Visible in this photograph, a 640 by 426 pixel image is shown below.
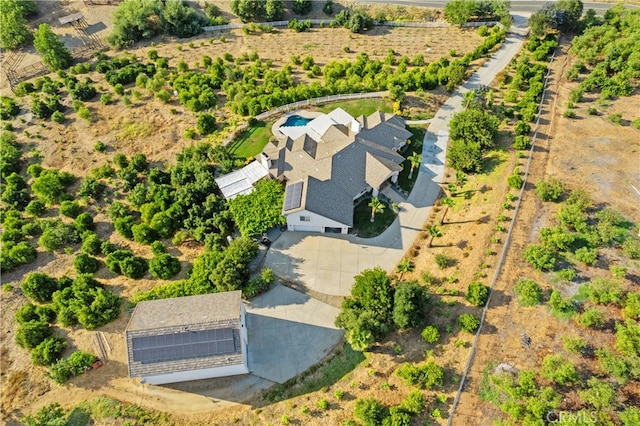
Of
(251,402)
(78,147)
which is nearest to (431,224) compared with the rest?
(251,402)

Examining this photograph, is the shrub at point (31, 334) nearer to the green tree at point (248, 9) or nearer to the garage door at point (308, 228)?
the garage door at point (308, 228)

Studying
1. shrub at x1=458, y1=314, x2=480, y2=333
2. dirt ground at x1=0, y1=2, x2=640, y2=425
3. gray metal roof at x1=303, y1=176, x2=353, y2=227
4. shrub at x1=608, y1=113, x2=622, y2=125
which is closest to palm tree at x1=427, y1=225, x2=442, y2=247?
dirt ground at x1=0, y1=2, x2=640, y2=425

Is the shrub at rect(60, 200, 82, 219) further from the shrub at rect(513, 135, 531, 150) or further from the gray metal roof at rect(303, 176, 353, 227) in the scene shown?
the shrub at rect(513, 135, 531, 150)

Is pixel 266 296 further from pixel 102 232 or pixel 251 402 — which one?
pixel 102 232

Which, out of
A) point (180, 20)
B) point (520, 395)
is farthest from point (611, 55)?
point (180, 20)

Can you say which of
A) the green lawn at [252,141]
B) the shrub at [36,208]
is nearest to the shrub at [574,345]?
the green lawn at [252,141]

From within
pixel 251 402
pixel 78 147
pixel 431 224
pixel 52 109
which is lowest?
pixel 251 402
